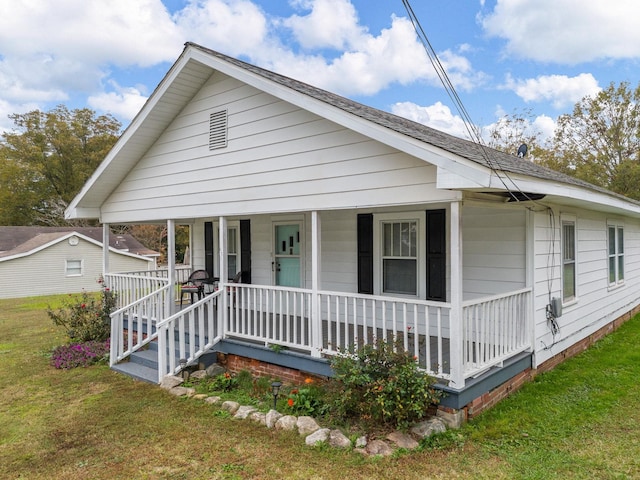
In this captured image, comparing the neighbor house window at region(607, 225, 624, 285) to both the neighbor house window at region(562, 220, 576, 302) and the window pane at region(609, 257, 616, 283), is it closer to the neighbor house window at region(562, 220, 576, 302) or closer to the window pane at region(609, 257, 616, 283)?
the window pane at region(609, 257, 616, 283)

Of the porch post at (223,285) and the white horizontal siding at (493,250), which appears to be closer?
the white horizontal siding at (493,250)

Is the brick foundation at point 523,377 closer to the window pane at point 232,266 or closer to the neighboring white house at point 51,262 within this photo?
the window pane at point 232,266

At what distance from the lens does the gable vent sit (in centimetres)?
730

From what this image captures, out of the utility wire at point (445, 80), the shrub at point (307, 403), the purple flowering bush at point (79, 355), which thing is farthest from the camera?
the purple flowering bush at point (79, 355)

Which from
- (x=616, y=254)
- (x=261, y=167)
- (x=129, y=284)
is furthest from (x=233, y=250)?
(x=616, y=254)

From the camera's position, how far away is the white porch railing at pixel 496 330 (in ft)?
15.9

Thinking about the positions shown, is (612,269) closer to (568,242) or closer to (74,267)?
(568,242)

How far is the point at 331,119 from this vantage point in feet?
17.9

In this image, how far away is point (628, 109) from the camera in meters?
26.3

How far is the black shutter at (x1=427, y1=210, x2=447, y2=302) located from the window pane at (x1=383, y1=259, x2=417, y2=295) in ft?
1.23

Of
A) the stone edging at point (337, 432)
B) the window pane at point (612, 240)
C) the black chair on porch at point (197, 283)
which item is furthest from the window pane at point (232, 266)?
the window pane at point (612, 240)

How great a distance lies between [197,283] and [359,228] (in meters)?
4.65

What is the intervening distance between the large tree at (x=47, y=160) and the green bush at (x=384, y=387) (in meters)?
36.1

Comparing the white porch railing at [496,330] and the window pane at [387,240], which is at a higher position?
the window pane at [387,240]
